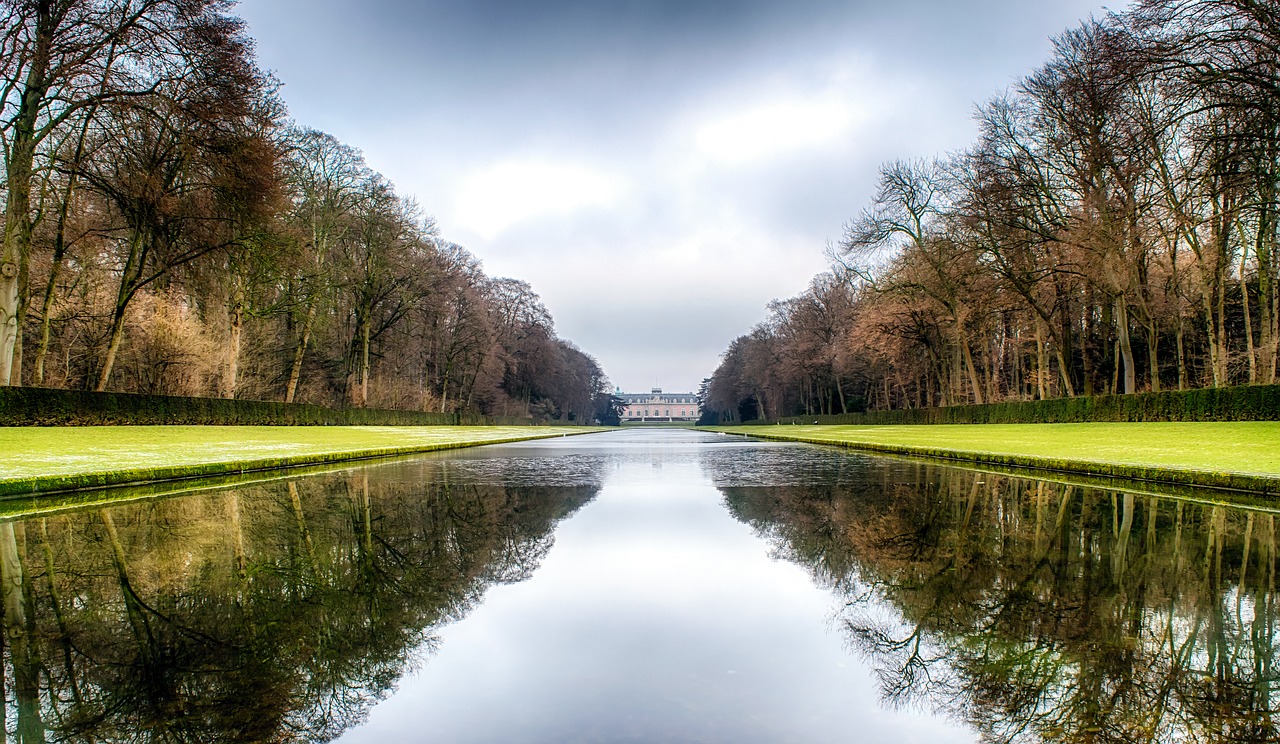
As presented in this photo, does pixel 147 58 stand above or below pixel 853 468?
above

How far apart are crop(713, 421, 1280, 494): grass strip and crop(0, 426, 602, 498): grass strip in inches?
587

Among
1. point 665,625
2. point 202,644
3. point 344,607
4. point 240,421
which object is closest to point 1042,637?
point 665,625

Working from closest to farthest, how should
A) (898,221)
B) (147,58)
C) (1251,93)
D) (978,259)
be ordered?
(1251,93) < (147,58) < (978,259) < (898,221)

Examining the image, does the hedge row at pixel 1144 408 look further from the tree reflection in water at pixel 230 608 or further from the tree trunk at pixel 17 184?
the tree trunk at pixel 17 184

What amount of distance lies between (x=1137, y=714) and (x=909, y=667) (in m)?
0.90

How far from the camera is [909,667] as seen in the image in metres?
3.28

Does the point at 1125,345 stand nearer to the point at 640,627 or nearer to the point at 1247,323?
the point at 1247,323

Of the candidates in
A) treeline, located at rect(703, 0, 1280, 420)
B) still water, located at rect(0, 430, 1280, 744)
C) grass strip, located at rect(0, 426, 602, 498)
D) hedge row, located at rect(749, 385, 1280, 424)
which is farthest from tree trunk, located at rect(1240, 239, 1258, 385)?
grass strip, located at rect(0, 426, 602, 498)

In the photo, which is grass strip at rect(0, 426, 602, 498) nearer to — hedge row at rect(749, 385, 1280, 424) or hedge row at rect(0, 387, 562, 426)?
hedge row at rect(0, 387, 562, 426)

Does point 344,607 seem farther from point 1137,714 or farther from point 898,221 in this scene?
point 898,221

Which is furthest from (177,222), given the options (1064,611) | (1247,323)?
(1247,323)

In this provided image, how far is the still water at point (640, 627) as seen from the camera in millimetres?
2686

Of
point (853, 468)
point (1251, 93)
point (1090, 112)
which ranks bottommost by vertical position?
point (853, 468)

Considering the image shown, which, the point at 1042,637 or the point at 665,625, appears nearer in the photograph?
the point at 1042,637
